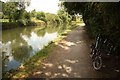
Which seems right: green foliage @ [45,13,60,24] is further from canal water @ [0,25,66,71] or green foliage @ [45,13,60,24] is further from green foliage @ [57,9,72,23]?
canal water @ [0,25,66,71]


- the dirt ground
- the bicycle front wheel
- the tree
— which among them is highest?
the tree

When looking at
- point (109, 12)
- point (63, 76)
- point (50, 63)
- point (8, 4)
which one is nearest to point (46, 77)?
point (63, 76)

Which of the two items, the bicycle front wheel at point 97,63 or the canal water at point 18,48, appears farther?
the canal water at point 18,48

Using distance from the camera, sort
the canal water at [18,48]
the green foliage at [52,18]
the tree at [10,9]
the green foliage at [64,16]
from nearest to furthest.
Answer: the canal water at [18,48]
the tree at [10,9]
the green foliage at [64,16]
the green foliage at [52,18]

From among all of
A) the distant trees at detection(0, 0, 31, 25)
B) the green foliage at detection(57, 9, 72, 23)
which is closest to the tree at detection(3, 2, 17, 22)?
the distant trees at detection(0, 0, 31, 25)

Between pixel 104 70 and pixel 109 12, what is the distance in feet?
11.0

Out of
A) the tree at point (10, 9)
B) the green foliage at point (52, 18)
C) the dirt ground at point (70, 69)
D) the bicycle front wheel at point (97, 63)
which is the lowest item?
the green foliage at point (52, 18)

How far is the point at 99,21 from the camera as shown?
13.1 m

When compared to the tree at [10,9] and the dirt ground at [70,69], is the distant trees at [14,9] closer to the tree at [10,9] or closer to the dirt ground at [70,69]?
the tree at [10,9]

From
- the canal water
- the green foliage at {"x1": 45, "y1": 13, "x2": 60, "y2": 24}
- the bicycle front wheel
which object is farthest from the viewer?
the green foliage at {"x1": 45, "y1": 13, "x2": 60, "y2": 24}

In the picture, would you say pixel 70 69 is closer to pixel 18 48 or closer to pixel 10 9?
pixel 18 48

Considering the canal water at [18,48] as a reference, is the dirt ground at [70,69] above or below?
above

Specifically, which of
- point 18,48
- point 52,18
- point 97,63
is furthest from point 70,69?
point 52,18

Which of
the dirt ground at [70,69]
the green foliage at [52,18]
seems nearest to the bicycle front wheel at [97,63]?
the dirt ground at [70,69]
